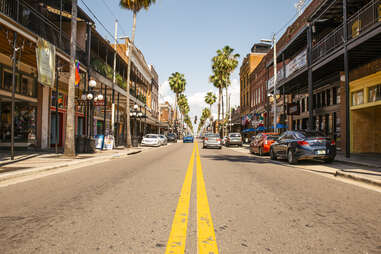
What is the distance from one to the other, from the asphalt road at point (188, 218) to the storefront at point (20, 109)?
11687mm

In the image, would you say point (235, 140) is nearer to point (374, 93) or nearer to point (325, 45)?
point (325, 45)

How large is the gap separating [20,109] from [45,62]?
6416 millimetres

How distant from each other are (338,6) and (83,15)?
54.5ft

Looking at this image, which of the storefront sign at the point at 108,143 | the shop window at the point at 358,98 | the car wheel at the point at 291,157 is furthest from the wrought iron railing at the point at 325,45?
the storefront sign at the point at 108,143

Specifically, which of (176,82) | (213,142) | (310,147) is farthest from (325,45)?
(176,82)

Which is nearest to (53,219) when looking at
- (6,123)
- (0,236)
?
(0,236)

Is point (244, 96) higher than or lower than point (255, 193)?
higher

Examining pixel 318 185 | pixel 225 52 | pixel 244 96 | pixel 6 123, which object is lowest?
pixel 318 185

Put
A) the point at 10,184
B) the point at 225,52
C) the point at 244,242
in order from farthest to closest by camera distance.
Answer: the point at 225,52
the point at 10,184
the point at 244,242

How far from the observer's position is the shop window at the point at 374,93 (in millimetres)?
15852

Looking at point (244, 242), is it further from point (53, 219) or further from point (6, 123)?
point (6, 123)

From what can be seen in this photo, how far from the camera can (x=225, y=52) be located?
47.6 metres

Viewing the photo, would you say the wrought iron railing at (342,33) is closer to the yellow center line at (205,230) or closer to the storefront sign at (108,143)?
the yellow center line at (205,230)

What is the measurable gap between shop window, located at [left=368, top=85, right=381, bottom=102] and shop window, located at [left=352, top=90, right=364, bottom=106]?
0.87 m
